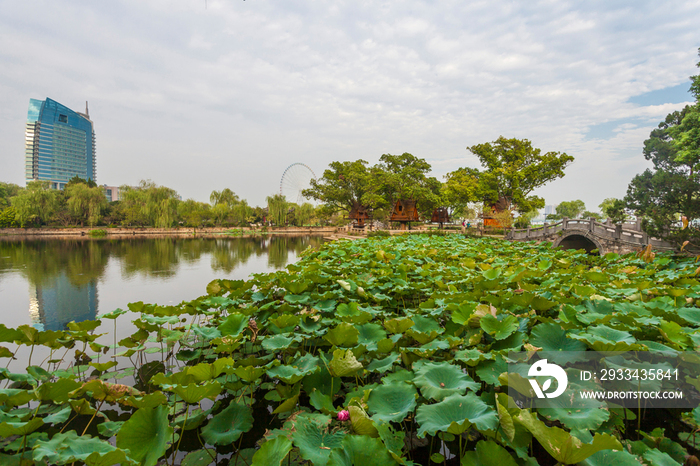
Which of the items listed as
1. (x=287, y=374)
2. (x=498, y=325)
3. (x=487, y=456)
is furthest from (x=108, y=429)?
(x=498, y=325)

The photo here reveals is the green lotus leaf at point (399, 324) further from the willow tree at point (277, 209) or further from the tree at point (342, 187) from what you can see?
the willow tree at point (277, 209)

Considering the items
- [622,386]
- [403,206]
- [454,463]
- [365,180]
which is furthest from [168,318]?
[403,206]

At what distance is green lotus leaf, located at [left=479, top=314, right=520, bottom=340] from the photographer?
2.02m

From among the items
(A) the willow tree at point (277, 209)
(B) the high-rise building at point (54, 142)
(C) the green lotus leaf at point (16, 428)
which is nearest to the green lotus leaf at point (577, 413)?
(C) the green lotus leaf at point (16, 428)

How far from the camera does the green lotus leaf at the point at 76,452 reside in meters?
1.12

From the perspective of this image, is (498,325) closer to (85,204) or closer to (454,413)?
(454,413)

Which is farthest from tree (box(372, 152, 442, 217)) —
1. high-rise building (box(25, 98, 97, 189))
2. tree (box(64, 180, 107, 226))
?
high-rise building (box(25, 98, 97, 189))

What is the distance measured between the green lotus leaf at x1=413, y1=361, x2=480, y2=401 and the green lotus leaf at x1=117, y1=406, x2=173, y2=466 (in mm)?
1122

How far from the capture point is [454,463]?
5.58ft

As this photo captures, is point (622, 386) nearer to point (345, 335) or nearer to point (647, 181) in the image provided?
point (345, 335)

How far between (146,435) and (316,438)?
2.43 ft

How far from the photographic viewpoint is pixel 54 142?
9550 cm

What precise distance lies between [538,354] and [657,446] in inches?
23.3

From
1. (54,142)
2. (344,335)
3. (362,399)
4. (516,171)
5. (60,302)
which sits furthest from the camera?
(54,142)
